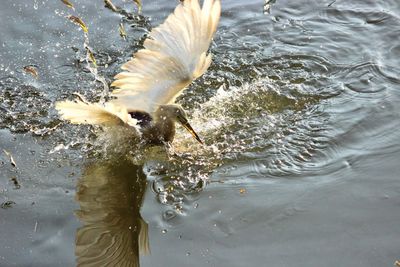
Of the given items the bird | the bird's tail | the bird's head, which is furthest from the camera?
the bird's head

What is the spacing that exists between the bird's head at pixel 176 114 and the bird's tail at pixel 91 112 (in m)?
0.51

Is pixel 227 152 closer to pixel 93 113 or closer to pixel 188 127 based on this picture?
pixel 188 127

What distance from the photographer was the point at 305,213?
384cm

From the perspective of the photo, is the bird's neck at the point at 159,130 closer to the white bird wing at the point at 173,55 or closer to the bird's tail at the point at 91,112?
the white bird wing at the point at 173,55

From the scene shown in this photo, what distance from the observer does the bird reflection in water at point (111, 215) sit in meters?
3.57

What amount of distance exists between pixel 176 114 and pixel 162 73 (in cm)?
39

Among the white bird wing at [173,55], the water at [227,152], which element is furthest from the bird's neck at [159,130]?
the white bird wing at [173,55]

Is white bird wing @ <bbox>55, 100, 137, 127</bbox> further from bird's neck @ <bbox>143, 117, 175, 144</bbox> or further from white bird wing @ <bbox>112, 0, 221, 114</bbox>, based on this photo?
bird's neck @ <bbox>143, 117, 175, 144</bbox>

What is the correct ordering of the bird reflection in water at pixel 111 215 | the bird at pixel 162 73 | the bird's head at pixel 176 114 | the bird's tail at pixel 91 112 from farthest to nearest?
1. the bird's head at pixel 176 114
2. the bird at pixel 162 73
3. the bird's tail at pixel 91 112
4. the bird reflection in water at pixel 111 215

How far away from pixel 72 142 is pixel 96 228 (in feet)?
3.68

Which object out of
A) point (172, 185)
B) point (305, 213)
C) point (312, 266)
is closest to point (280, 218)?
point (305, 213)

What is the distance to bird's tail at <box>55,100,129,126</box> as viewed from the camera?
3.72m

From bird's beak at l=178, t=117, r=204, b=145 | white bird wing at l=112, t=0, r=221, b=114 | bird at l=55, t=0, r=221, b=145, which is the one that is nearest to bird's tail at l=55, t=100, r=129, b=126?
bird at l=55, t=0, r=221, b=145

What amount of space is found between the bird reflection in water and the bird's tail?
46 cm
